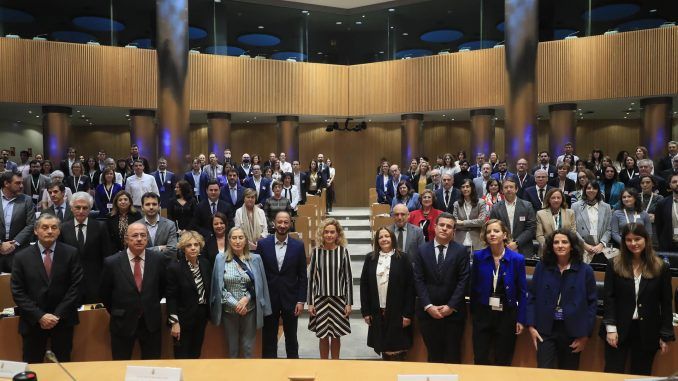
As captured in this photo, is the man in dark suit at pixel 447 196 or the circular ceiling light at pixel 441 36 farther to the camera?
the circular ceiling light at pixel 441 36

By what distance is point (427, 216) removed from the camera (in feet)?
18.9

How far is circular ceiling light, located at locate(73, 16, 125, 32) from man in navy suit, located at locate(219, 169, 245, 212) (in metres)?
7.16

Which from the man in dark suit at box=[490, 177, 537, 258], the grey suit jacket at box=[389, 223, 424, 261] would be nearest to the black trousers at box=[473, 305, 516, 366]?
the grey suit jacket at box=[389, 223, 424, 261]

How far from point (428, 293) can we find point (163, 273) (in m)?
1.83

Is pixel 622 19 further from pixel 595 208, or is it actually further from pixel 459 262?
pixel 459 262

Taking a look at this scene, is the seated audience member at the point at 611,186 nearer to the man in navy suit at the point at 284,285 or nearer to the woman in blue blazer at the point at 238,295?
the man in navy suit at the point at 284,285

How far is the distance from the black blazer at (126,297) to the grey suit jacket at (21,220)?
189 centimetres

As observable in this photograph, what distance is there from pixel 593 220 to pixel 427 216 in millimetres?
1562

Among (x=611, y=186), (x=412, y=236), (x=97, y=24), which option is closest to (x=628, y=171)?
(x=611, y=186)

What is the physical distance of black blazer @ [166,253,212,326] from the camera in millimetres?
3977

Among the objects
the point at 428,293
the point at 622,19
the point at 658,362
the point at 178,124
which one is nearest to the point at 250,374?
the point at 428,293

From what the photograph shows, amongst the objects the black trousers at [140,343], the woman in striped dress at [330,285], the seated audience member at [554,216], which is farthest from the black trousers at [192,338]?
the seated audience member at [554,216]

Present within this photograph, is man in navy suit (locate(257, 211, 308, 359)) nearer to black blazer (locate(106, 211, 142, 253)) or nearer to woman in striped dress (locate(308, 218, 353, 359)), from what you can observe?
woman in striped dress (locate(308, 218, 353, 359))

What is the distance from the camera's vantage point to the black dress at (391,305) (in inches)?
163
